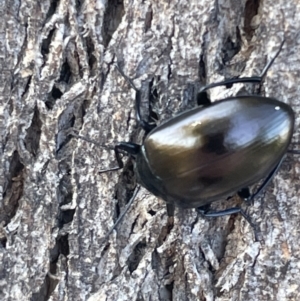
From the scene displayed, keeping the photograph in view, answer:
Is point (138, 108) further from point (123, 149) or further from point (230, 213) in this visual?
point (230, 213)

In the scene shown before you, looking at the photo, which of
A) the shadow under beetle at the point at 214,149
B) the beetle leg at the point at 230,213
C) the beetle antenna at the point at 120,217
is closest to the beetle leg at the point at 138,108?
the shadow under beetle at the point at 214,149

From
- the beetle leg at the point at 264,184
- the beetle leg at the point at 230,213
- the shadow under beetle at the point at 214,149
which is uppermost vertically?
the shadow under beetle at the point at 214,149

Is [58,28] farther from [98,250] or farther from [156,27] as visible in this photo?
[98,250]

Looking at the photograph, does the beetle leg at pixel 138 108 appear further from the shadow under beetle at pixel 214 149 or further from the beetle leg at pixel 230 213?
the beetle leg at pixel 230 213

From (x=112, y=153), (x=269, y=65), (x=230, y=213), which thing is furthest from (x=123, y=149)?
(x=269, y=65)

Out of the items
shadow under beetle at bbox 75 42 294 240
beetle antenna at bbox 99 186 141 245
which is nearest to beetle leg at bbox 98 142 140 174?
shadow under beetle at bbox 75 42 294 240
